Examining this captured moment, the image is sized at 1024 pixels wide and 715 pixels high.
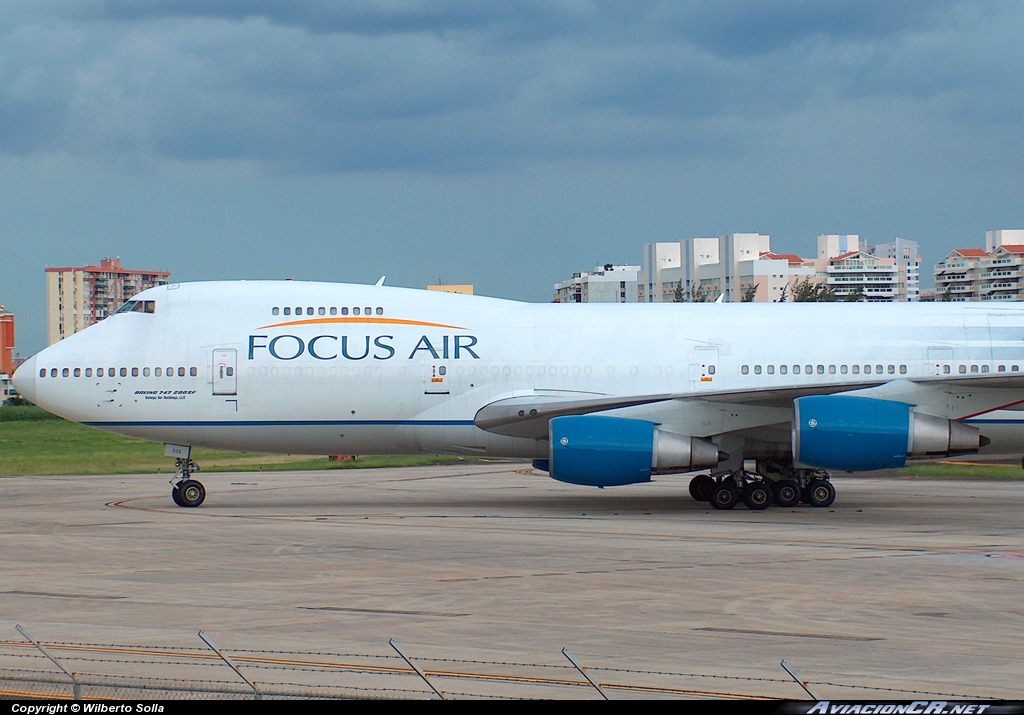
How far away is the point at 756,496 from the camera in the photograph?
2488 cm

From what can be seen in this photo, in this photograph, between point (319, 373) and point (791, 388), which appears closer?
point (791, 388)

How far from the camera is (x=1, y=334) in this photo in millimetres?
168000

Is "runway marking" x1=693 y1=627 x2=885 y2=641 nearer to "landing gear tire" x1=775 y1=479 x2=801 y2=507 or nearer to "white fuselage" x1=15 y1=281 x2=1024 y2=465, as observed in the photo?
"white fuselage" x1=15 y1=281 x2=1024 y2=465

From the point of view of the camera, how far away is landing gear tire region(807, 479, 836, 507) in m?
25.4

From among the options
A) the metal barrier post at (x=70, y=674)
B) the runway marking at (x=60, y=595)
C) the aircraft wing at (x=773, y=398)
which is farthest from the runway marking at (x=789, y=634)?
the aircraft wing at (x=773, y=398)

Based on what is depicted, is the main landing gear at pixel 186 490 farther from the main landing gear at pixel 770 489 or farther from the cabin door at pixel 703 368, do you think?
the main landing gear at pixel 770 489

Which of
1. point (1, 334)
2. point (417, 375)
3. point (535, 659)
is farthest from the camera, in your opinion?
point (1, 334)

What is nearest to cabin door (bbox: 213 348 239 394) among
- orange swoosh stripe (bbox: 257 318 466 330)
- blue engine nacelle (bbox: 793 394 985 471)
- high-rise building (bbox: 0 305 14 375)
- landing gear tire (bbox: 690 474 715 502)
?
orange swoosh stripe (bbox: 257 318 466 330)

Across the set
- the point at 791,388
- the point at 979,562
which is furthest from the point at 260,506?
the point at 979,562

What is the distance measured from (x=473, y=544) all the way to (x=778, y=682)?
1012 centimetres

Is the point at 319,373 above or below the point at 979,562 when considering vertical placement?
above

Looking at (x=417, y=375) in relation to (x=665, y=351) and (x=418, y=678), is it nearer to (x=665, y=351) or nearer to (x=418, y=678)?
(x=665, y=351)

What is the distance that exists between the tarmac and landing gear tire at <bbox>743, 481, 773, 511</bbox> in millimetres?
390

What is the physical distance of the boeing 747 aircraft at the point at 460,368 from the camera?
24938mm
